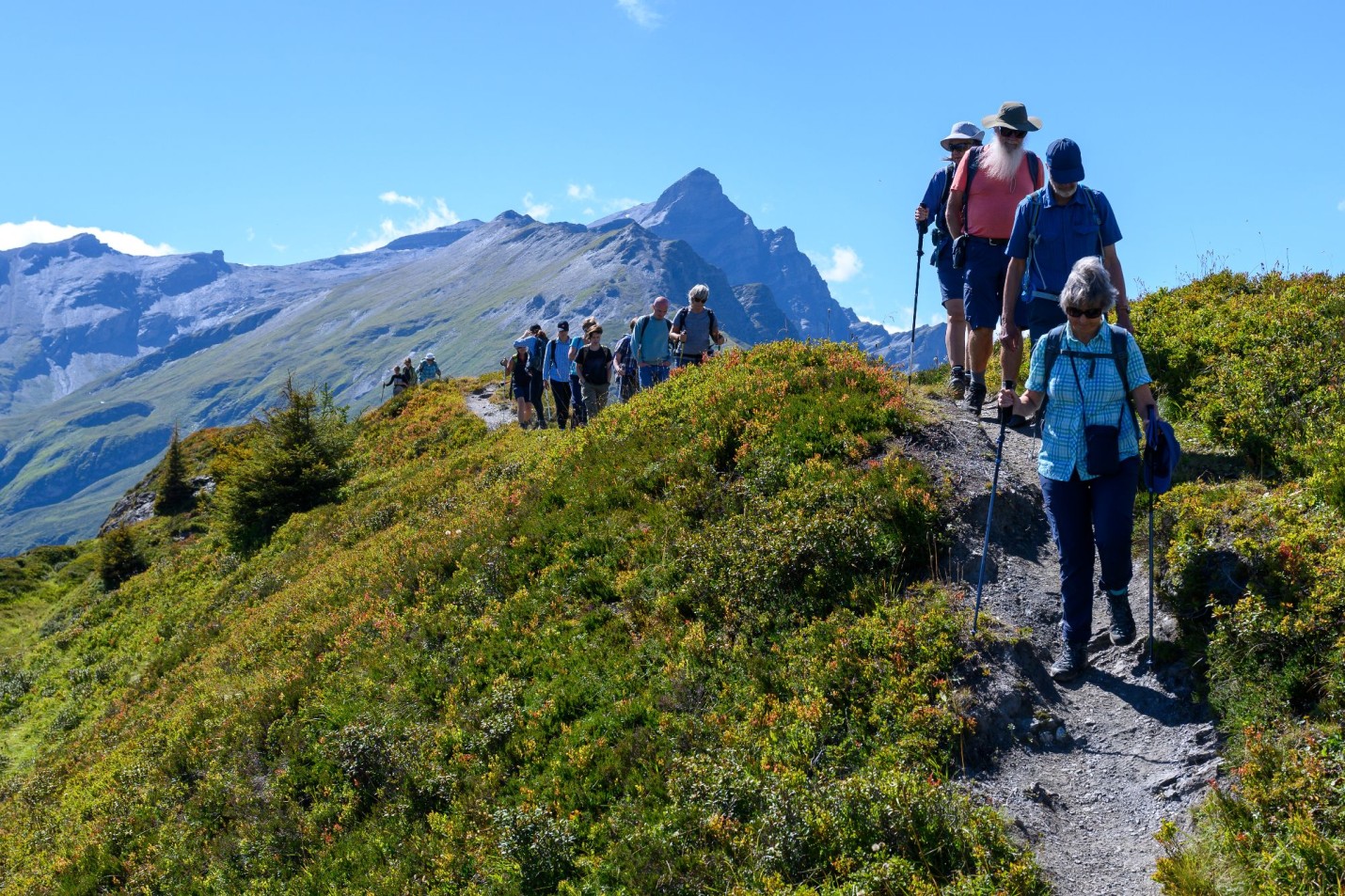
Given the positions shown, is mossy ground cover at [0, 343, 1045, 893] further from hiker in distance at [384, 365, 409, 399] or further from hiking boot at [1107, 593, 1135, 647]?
hiker in distance at [384, 365, 409, 399]

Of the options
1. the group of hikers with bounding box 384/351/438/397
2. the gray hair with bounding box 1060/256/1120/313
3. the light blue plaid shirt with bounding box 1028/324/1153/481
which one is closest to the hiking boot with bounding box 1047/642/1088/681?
the light blue plaid shirt with bounding box 1028/324/1153/481

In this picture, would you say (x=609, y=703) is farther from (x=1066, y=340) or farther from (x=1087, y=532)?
(x=1066, y=340)

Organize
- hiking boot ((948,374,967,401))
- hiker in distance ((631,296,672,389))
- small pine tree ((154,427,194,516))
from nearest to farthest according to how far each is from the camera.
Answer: hiking boot ((948,374,967,401))
hiker in distance ((631,296,672,389))
small pine tree ((154,427,194,516))

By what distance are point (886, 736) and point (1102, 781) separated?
55.9 inches

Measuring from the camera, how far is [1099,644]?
7004mm

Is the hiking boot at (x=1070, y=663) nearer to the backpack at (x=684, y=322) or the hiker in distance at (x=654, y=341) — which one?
the backpack at (x=684, y=322)

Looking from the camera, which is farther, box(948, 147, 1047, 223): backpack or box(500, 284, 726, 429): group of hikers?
box(500, 284, 726, 429): group of hikers

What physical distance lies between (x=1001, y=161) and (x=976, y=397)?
2.86 metres

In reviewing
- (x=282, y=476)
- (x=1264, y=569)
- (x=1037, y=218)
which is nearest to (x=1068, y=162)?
(x=1037, y=218)

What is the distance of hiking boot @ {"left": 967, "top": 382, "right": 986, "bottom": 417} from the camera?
10969 millimetres

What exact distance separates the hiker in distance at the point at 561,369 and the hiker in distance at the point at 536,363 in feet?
2.66

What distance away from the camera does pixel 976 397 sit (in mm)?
11023

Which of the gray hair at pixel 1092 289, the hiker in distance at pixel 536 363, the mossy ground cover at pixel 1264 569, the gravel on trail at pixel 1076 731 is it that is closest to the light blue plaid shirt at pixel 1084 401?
the gray hair at pixel 1092 289

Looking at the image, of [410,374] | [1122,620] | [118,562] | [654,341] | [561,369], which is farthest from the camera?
[410,374]
